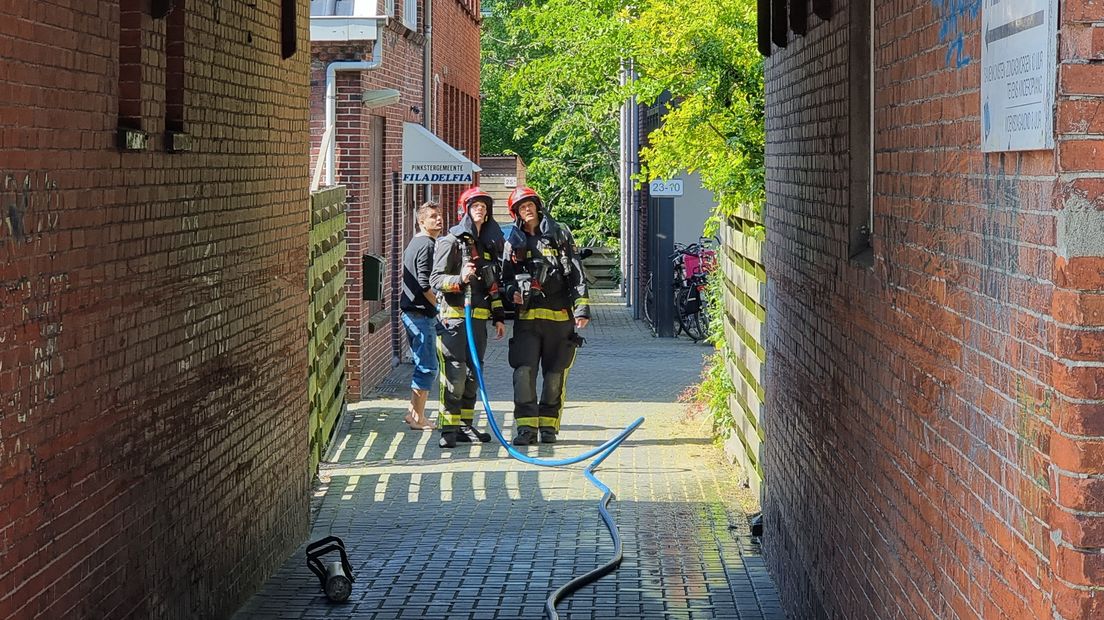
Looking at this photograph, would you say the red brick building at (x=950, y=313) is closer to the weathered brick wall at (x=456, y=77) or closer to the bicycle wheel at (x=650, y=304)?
the weathered brick wall at (x=456, y=77)

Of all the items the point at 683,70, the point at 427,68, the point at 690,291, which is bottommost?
the point at 690,291

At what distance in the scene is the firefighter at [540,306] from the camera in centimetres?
1439

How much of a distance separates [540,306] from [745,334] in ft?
8.51

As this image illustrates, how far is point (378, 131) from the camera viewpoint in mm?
20031

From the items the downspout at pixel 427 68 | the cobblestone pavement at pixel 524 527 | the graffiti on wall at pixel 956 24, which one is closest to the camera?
the graffiti on wall at pixel 956 24

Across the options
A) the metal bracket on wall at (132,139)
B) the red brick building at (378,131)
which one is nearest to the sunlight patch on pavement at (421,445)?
the red brick building at (378,131)

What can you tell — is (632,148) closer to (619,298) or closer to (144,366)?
(619,298)

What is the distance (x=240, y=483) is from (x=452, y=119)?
2146 centimetres

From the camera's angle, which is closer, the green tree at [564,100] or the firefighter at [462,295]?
the firefighter at [462,295]

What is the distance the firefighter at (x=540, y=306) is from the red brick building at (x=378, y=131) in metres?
3.16

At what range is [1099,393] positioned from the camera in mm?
3449

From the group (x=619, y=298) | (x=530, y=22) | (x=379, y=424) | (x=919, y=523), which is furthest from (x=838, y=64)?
(x=619, y=298)

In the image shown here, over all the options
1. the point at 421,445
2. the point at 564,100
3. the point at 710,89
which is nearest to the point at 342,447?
the point at 421,445

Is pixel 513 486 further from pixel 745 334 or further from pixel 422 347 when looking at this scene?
pixel 422 347
